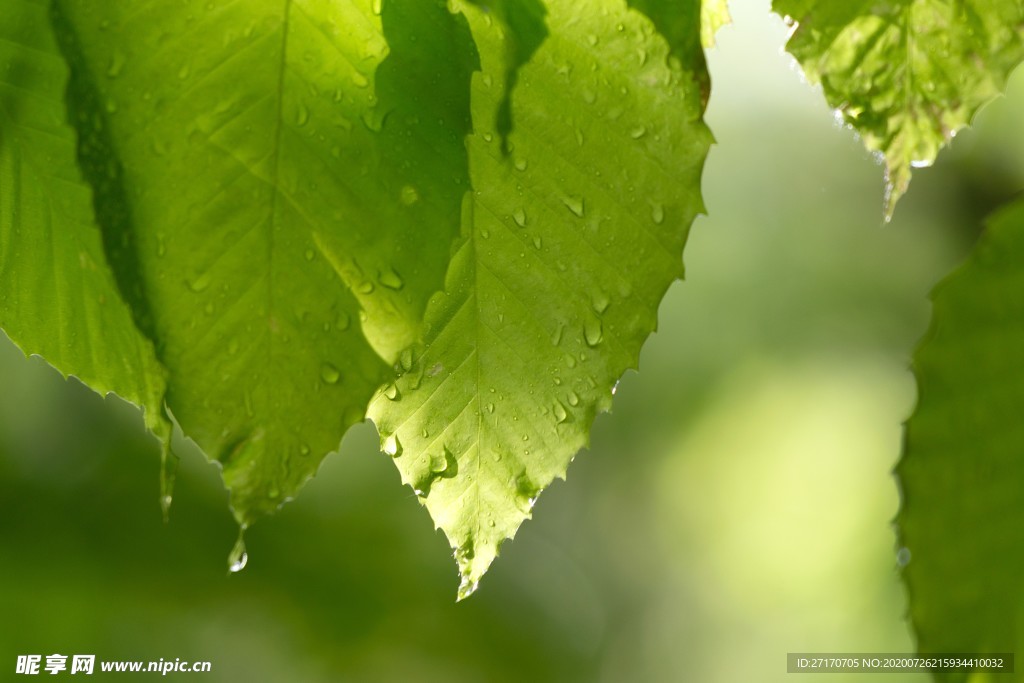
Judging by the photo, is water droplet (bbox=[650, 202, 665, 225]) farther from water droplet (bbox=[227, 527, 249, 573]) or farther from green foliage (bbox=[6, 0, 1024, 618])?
water droplet (bbox=[227, 527, 249, 573])

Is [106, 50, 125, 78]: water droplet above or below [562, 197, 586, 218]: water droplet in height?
above

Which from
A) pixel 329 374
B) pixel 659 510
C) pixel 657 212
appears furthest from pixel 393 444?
pixel 659 510

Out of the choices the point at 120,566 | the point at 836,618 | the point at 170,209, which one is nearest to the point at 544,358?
the point at 170,209

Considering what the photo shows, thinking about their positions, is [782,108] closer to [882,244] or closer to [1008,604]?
[882,244]

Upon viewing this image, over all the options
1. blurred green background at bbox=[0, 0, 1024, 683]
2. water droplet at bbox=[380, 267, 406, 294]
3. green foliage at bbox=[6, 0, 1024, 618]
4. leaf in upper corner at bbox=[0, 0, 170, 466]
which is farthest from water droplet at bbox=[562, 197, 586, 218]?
blurred green background at bbox=[0, 0, 1024, 683]

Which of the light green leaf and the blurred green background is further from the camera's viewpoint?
the blurred green background

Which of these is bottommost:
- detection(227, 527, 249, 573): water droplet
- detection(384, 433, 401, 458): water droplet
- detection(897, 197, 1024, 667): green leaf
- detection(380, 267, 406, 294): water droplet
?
detection(227, 527, 249, 573): water droplet

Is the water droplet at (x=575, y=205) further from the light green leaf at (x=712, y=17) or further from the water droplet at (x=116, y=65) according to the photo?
the water droplet at (x=116, y=65)

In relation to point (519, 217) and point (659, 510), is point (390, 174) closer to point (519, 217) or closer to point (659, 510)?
point (519, 217)
